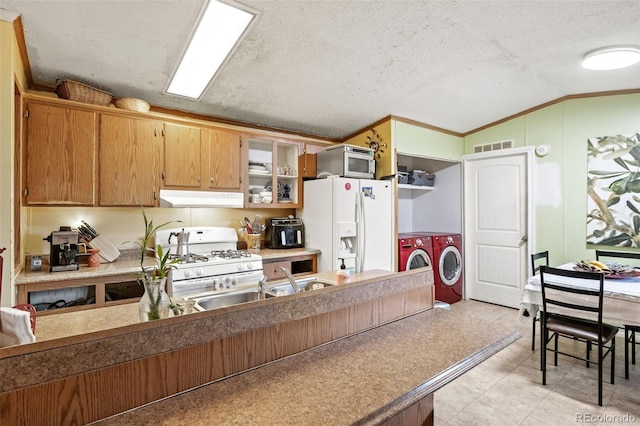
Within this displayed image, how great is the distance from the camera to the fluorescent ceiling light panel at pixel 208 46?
2.15 meters

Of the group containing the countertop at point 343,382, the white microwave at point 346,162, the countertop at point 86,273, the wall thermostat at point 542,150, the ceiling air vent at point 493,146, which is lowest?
the countertop at point 343,382

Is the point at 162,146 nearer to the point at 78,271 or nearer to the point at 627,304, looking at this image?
the point at 78,271

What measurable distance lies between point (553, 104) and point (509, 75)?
1182mm

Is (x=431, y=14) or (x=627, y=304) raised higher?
(x=431, y=14)

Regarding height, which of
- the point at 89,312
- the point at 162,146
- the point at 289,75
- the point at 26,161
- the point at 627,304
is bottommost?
the point at 627,304

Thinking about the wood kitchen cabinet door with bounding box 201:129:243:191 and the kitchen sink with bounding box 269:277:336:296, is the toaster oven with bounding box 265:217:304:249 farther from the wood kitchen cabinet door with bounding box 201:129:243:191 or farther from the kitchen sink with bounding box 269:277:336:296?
the kitchen sink with bounding box 269:277:336:296

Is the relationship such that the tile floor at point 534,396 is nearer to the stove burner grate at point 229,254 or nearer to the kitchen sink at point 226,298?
the kitchen sink at point 226,298

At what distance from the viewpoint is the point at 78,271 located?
2.48 meters

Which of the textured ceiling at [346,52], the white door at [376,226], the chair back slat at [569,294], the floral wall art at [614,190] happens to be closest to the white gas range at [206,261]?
the white door at [376,226]

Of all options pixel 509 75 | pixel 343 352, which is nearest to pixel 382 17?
pixel 509 75

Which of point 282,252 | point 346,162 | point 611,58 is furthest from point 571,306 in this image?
point 282,252

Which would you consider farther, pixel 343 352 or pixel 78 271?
pixel 78 271

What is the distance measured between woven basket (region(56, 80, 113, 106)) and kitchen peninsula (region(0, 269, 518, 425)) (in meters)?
2.49

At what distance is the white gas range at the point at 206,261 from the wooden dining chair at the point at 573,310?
2211 millimetres
